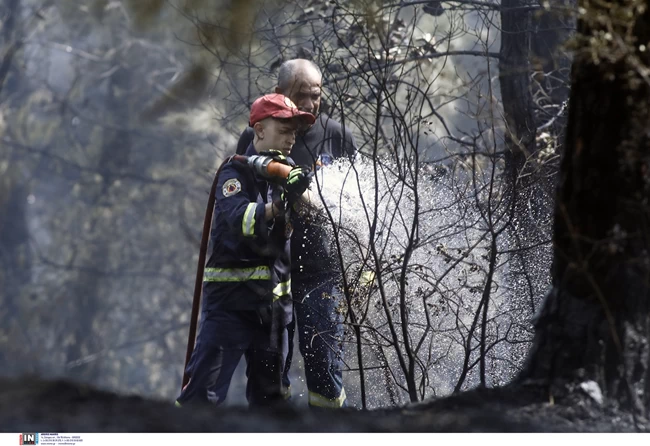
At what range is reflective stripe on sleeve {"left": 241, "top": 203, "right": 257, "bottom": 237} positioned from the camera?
3.67 meters

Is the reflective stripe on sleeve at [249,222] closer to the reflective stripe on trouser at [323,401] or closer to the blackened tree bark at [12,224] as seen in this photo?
the reflective stripe on trouser at [323,401]

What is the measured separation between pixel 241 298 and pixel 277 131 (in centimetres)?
72

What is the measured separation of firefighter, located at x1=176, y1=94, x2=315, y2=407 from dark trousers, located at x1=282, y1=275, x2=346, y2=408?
0.41ft

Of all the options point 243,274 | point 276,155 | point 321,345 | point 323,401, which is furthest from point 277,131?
point 323,401

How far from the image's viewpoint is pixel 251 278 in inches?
150

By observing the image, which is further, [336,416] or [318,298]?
[318,298]

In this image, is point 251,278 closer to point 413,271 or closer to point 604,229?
point 413,271

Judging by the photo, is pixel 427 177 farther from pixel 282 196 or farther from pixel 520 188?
pixel 282 196

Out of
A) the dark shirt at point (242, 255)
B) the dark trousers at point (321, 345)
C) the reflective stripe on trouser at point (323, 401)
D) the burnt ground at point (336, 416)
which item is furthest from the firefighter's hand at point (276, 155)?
the burnt ground at point (336, 416)

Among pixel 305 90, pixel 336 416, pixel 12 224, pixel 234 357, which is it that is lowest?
pixel 336 416

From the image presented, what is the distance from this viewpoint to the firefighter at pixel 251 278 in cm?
375

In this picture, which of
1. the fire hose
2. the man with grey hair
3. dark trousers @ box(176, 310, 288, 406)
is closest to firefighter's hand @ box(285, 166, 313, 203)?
the fire hose

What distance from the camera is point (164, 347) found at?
18516 millimetres

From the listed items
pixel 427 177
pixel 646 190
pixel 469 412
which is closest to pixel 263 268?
pixel 427 177
